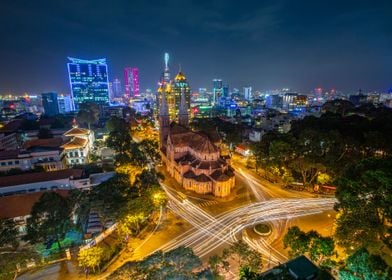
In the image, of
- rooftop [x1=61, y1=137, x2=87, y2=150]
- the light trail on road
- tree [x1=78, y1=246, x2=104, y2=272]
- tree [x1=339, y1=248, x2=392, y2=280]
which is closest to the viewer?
tree [x1=339, y1=248, x2=392, y2=280]

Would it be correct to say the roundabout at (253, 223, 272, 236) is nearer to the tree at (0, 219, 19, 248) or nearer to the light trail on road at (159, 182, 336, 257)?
the light trail on road at (159, 182, 336, 257)

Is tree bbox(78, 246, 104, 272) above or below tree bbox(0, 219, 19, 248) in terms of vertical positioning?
below

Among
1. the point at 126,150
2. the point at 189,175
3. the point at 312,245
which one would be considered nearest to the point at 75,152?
the point at 126,150

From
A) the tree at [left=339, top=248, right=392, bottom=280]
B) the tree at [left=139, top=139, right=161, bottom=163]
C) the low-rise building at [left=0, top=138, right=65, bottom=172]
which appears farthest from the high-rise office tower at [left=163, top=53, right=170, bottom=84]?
the tree at [left=339, top=248, right=392, bottom=280]

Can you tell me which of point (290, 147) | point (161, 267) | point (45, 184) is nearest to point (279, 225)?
point (290, 147)

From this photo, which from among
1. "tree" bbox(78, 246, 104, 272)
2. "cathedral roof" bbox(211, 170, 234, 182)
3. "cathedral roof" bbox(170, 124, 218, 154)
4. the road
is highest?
"cathedral roof" bbox(170, 124, 218, 154)

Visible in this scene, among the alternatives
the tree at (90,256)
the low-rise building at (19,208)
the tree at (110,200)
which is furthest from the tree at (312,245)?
the low-rise building at (19,208)

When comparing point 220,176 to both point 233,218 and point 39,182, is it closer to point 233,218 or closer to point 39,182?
point 233,218
